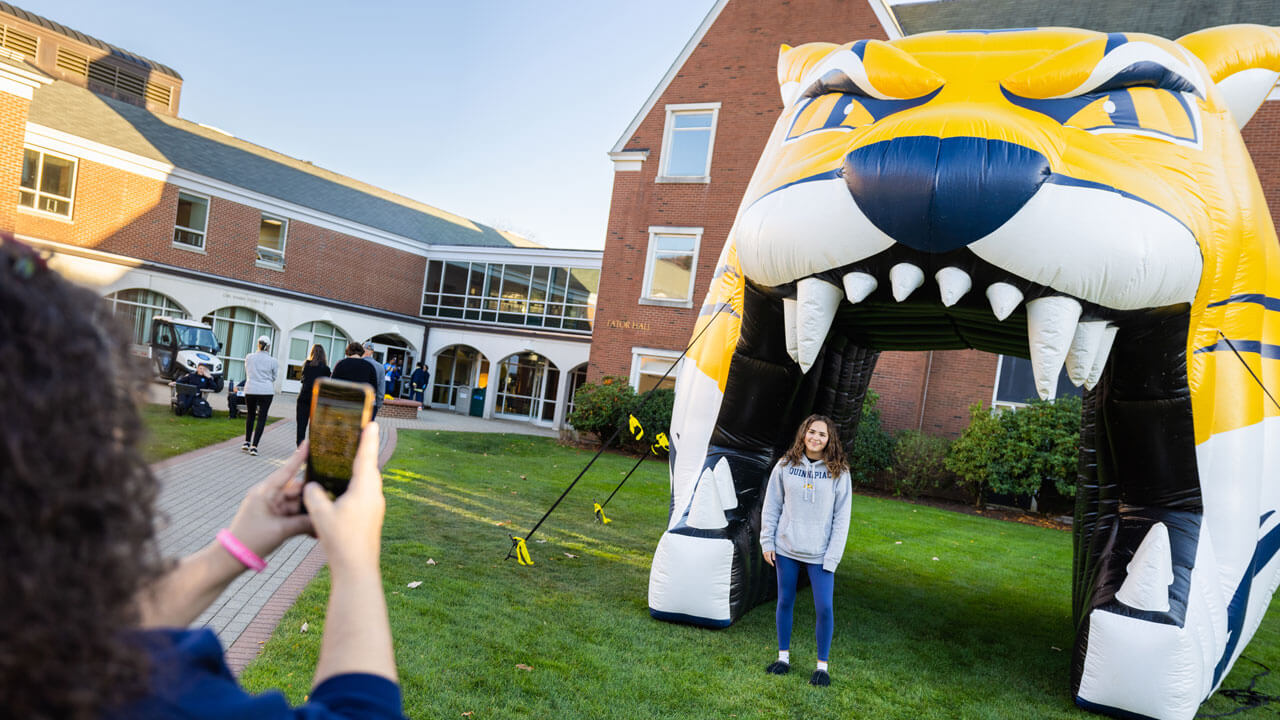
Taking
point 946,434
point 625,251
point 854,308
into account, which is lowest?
point 946,434

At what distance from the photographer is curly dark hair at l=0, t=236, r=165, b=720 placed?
80cm

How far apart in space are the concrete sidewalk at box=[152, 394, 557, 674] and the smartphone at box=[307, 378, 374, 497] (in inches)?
9.1

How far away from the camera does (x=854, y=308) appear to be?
480 cm

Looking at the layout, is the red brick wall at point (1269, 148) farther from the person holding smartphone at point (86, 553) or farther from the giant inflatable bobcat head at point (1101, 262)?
the person holding smartphone at point (86, 553)

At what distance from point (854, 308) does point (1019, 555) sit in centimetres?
735

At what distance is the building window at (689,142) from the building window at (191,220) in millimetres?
14040

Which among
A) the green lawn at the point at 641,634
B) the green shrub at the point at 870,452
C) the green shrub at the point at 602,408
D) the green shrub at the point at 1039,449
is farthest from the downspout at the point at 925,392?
the green lawn at the point at 641,634

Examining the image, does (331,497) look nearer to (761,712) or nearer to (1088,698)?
(761,712)

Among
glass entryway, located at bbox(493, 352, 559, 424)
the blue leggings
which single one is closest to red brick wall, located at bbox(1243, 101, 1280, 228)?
the blue leggings

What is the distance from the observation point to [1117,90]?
154 inches

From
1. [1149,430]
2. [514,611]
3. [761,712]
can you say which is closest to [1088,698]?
[1149,430]

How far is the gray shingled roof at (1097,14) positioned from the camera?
15.5 metres

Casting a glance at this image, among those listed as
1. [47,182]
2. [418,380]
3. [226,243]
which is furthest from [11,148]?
[418,380]

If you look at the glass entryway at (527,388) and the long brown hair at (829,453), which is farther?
the glass entryway at (527,388)
